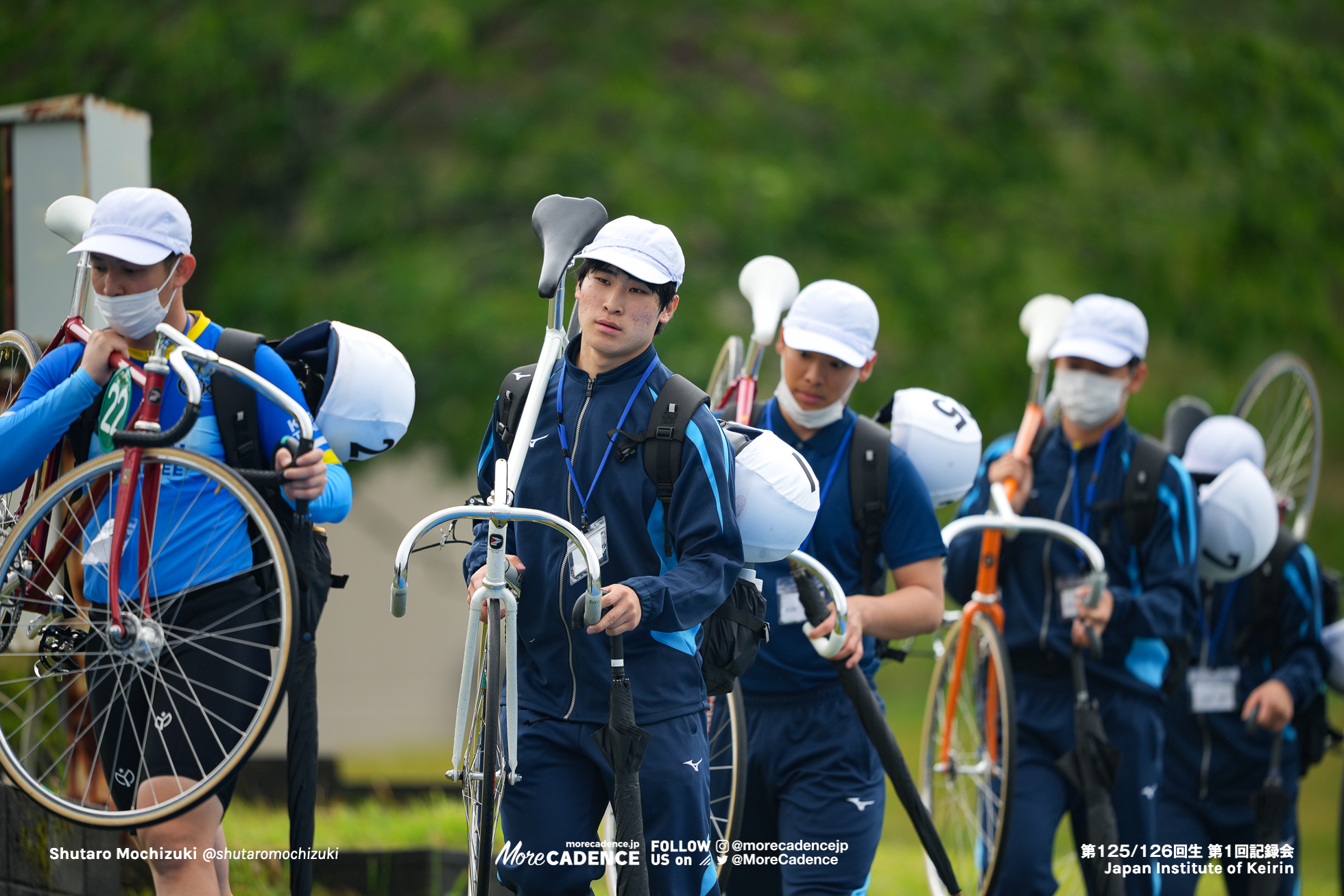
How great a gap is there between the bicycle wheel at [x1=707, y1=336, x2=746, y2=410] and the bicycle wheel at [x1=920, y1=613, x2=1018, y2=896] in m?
1.31

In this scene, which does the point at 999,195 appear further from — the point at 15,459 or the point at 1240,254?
the point at 15,459

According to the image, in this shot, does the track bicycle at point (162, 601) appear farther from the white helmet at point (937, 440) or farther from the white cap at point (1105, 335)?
the white cap at point (1105, 335)

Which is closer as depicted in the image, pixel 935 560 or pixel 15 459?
pixel 15 459

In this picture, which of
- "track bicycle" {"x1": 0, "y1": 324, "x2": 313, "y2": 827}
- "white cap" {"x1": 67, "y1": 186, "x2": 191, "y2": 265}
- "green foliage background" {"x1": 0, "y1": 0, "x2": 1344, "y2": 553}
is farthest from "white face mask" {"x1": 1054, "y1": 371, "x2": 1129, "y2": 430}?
"green foliage background" {"x1": 0, "y1": 0, "x2": 1344, "y2": 553}

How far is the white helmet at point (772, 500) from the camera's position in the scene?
3.91 m

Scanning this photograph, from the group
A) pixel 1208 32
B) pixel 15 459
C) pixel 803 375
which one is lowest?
pixel 15 459

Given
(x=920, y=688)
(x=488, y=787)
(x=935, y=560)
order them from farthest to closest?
(x=920, y=688) → (x=935, y=560) → (x=488, y=787)

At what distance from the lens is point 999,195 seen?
11898mm

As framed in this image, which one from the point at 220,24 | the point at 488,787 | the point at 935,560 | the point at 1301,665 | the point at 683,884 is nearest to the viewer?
the point at 488,787

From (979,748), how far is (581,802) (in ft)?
9.26

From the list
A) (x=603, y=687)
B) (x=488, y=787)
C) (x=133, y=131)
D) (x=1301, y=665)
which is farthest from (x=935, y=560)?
(x=133, y=131)

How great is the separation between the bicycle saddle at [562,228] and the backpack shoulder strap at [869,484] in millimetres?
1332

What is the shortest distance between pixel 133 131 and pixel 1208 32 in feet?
31.3

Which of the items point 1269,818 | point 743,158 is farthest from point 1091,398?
point 743,158
